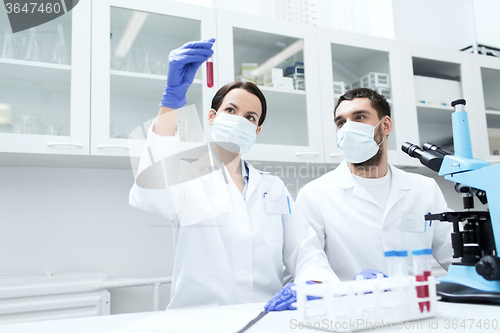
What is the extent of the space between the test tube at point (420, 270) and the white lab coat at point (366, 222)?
72cm

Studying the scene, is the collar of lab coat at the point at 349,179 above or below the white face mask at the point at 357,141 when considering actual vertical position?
below

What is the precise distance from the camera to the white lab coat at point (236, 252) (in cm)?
115

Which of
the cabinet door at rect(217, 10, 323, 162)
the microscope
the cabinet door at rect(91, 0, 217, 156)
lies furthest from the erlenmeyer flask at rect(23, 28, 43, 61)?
the microscope

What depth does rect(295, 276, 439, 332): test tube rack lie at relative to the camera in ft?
1.94

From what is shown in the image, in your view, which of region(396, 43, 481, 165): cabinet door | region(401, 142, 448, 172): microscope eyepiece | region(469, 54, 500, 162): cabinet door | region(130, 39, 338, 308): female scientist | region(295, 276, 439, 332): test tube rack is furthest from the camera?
region(469, 54, 500, 162): cabinet door

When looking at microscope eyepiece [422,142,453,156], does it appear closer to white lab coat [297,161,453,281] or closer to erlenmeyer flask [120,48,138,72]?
white lab coat [297,161,453,281]

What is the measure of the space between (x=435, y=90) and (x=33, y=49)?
234 cm

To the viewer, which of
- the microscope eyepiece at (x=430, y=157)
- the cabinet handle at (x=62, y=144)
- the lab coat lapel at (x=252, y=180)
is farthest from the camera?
the cabinet handle at (x=62, y=144)

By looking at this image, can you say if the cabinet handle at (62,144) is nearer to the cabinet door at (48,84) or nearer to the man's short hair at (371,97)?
the cabinet door at (48,84)

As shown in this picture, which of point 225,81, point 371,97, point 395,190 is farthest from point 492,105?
point 225,81

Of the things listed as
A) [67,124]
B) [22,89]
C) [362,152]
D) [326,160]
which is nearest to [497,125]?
[326,160]

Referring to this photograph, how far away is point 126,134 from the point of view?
5.75 feet

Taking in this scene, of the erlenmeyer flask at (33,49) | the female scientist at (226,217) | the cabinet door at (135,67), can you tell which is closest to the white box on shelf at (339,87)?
the cabinet door at (135,67)

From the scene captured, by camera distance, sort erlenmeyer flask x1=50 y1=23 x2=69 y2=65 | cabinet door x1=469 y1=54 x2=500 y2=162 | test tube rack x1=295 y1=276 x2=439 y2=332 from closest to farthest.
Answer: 1. test tube rack x1=295 y1=276 x2=439 y2=332
2. erlenmeyer flask x1=50 y1=23 x2=69 y2=65
3. cabinet door x1=469 y1=54 x2=500 y2=162
